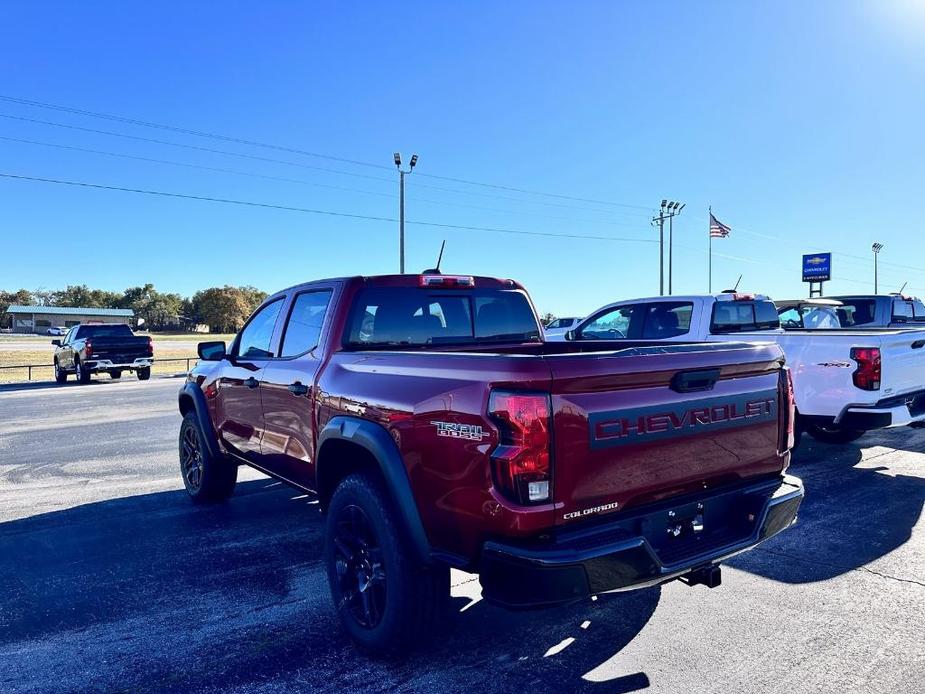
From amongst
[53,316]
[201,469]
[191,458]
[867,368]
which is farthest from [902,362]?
[53,316]

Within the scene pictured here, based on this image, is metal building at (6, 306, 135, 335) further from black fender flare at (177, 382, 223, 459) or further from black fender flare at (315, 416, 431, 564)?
black fender flare at (315, 416, 431, 564)

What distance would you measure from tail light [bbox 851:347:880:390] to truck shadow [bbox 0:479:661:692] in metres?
3.70

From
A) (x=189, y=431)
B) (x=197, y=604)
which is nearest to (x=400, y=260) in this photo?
(x=189, y=431)

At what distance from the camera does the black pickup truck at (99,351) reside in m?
20.2

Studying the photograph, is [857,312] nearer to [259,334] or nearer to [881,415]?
[881,415]

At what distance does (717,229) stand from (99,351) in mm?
31534

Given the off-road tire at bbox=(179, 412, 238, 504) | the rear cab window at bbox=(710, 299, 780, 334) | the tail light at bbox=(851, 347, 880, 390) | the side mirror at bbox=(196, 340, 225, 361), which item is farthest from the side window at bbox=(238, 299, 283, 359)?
the rear cab window at bbox=(710, 299, 780, 334)

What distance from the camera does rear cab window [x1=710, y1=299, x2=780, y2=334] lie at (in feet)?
28.0

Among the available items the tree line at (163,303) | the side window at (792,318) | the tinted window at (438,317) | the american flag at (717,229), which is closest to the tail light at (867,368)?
the tinted window at (438,317)

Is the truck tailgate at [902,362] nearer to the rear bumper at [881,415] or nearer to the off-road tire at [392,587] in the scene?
the rear bumper at [881,415]

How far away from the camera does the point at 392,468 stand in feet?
9.81

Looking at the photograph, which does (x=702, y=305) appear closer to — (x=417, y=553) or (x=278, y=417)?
(x=278, y=417)

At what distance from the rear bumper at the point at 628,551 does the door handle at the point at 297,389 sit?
1819 mm

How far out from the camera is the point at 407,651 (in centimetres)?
306
